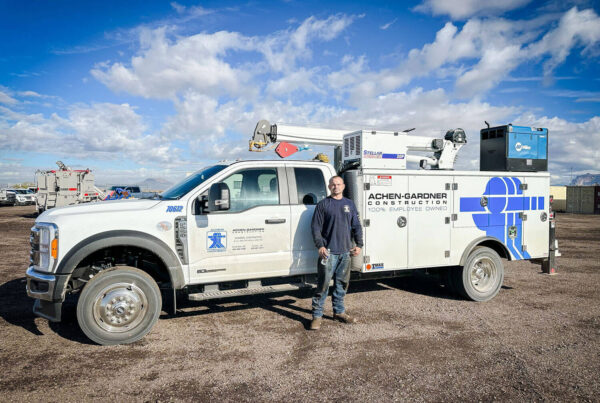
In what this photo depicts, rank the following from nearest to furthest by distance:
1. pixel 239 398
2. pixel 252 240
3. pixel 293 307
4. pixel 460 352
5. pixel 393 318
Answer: pixel 239 398 → pixel 460 352 → pixel 252 240 → pixel 393 318 → pixel 293 307

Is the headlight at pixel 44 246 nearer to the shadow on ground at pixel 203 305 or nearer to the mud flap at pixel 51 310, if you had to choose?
the mud flap at pixel 51 310

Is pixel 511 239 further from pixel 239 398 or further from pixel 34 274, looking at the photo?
pixel 34 274

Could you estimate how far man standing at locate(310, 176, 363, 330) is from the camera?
527cm

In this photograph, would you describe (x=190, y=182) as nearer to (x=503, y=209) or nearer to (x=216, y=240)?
(x=216, y=240)

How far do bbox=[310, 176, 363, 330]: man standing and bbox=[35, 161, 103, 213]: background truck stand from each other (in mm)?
21691

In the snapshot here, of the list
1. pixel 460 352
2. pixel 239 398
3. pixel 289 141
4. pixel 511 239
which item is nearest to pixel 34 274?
pixel 239 398

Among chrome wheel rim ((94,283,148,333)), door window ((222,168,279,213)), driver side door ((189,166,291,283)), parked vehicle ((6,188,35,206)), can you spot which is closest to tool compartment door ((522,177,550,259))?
driver side door ((189,166,291,283))

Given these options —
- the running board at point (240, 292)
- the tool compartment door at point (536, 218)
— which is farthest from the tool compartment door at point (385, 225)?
the tool compartment door at point (536, 218)

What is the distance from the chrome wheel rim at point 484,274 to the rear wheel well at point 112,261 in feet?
16.1

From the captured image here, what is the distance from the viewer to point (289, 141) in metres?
7.11

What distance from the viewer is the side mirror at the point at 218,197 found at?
4976mm

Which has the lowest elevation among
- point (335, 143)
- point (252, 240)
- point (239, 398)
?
point (239, 398)

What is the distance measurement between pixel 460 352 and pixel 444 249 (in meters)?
2.13

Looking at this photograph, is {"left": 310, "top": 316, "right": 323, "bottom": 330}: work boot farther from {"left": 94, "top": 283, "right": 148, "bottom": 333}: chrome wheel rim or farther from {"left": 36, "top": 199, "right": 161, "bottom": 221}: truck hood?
{"left": 36, "top": 199, "right": 161, "bottom": 221}: truck hood
